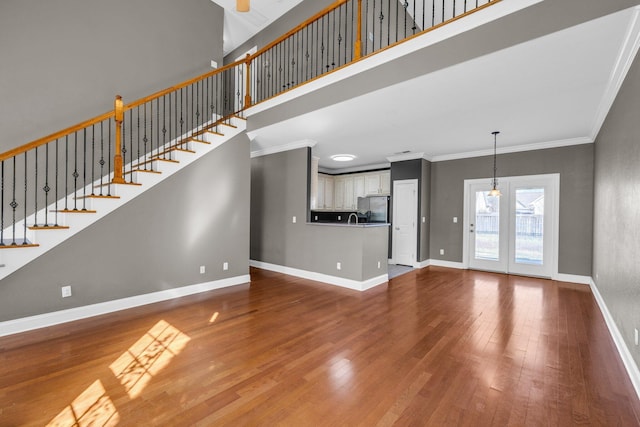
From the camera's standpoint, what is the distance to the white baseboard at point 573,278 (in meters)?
5.23

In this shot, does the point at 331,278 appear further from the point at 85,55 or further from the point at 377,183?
the point at 85,55

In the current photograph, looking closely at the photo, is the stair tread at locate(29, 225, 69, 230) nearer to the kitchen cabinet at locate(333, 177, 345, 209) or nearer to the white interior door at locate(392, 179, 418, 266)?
the white interior door at locate(392, 179, 418, 266)

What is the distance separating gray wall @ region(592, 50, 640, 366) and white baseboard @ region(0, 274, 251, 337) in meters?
4.93

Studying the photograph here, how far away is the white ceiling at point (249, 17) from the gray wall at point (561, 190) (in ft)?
16.9

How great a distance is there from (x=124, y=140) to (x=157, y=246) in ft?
6.03

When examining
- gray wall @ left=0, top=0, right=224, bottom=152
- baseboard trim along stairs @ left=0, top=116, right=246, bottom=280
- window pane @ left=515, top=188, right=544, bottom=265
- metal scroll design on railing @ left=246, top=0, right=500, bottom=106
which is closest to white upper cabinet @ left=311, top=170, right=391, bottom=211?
window pane @ left=515, top=188, right=544, bottom=265

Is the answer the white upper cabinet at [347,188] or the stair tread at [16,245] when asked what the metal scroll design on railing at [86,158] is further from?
the white upper cabinet at [347,188]

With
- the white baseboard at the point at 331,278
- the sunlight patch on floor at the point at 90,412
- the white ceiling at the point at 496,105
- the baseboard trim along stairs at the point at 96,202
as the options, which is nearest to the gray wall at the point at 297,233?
the white baseboard at the point at 331,278

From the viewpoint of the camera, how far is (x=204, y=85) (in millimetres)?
5660

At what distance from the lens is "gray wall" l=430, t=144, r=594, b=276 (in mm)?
5242

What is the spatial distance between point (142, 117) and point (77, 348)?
11.8 ft

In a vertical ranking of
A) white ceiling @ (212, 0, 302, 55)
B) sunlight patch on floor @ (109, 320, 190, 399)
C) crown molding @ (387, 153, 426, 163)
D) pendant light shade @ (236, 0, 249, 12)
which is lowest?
sunlight patch on floor @ (109, 320, 190, 399)

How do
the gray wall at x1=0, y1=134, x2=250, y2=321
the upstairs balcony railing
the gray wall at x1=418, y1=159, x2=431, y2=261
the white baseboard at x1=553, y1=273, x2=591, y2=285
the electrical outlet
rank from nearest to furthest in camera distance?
the gray wall at x1=0, y1=134, x2=250, y2=321
the electrical outlet
the upstairs balcony railing
the white baseboard at x1=553, y1=273, x2=591, y2=285
the gray wall at x1=418, y1=159, x2=431, y2=261

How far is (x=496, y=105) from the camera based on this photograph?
12.0 feet
